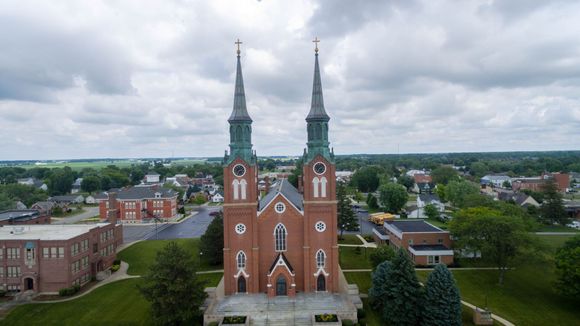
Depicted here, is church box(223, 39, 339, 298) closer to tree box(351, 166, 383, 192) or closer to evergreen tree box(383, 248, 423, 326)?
evergreen tree box(383, 248, 423, 326)

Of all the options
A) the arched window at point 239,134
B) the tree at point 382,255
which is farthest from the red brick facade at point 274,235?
the tree at point 382,255

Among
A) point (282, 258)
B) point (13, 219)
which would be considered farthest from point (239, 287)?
point (13, 219)

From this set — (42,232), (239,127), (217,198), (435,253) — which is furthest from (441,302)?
(217,198)

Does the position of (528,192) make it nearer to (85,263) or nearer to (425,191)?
(425,191)

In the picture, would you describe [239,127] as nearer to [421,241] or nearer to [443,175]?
[421,241]

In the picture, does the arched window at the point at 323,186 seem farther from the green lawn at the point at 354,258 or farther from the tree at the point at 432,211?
the tree at the point at 432,211

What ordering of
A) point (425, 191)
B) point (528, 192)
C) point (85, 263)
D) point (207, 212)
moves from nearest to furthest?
point (85, 263), point (528, 192), point (207, 212), point (425, 191)
